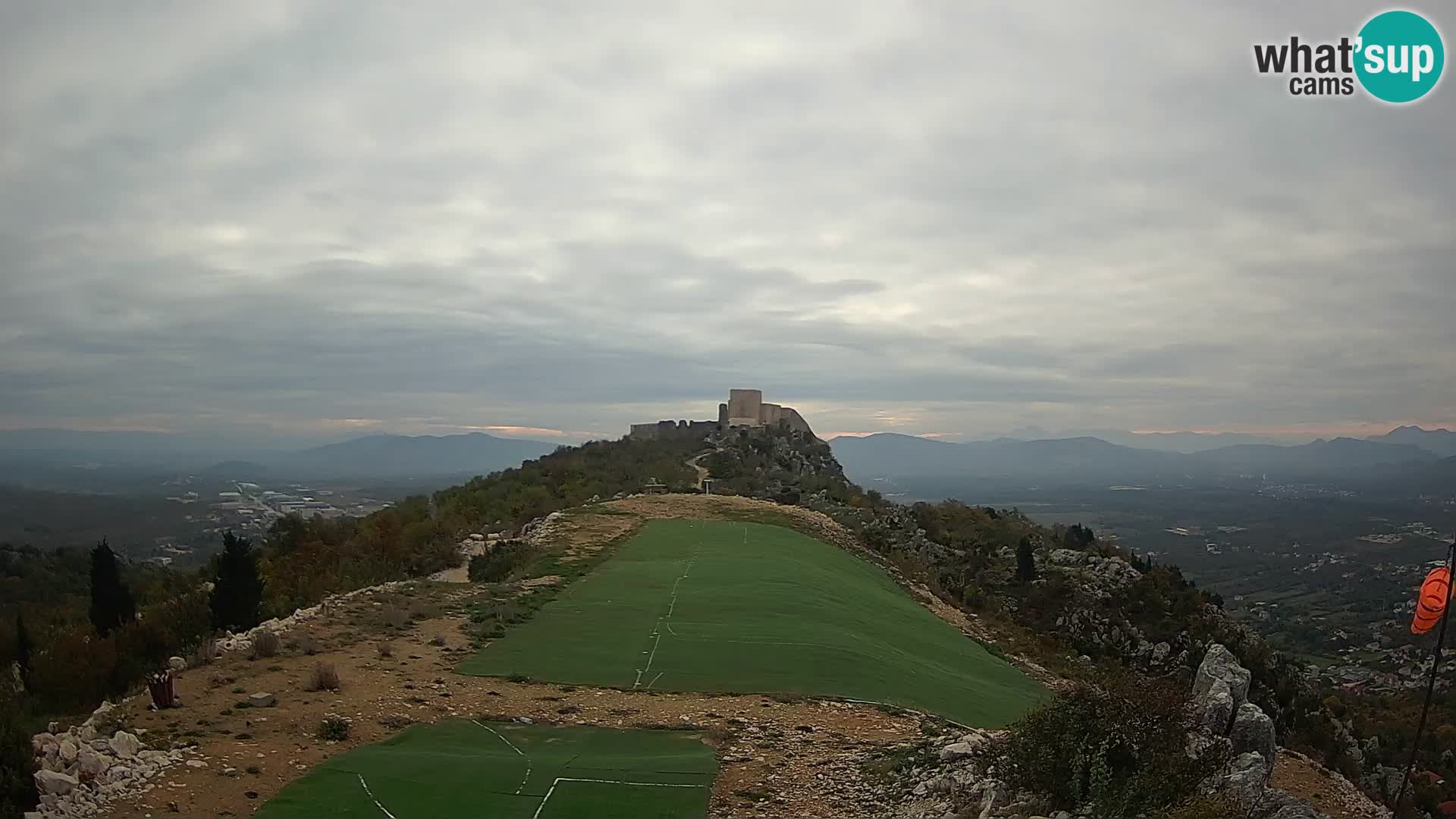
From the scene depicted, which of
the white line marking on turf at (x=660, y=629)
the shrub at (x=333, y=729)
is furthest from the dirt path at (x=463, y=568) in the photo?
the shrub at (x=333, y=729)

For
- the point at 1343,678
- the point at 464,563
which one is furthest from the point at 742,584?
the point at 1343,678

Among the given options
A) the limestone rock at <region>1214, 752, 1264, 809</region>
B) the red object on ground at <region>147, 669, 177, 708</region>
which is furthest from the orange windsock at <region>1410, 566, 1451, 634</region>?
the red object on ground at <region>147, 669, 177, 708</region>

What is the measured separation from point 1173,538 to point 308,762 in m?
95.4

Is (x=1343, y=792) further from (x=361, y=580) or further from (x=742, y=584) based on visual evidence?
(x=361, y=580)

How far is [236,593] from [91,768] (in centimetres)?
1169

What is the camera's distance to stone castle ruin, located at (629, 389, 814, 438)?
235 feet

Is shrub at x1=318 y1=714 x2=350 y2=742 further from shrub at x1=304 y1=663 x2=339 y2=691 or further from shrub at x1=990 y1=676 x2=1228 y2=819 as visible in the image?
shrub at x1=990 y1=676 x2=1228 y2=819

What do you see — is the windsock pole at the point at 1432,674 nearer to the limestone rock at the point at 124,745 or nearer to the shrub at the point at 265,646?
the limestone rock at the point at 124,745

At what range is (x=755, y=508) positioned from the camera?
35.9m

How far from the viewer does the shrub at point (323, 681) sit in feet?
37.1

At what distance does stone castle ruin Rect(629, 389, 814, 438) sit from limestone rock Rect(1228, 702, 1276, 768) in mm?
61329

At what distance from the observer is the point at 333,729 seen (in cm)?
970

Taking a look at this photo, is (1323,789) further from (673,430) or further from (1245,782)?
(673,430)

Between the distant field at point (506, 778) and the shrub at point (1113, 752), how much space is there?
10.7 feet
